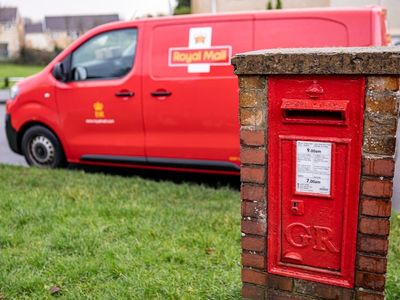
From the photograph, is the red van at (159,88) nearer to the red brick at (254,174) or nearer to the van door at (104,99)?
the van door at (104,99)

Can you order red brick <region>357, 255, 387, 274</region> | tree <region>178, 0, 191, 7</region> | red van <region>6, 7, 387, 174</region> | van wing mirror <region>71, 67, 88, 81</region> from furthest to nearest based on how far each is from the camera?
1. tree <region>178, 0, 191, 7</region>
2. van wing mirror <region>71, 67, 88, 81</region>
3. red van <region>6, 7, 387, 174</region>
4. red brick <region>357, 255, 387, 274</region>

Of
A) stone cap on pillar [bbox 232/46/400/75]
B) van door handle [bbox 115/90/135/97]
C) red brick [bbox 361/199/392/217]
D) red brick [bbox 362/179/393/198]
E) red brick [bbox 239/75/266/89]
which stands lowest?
red brick [bbox 361/199/392/217]

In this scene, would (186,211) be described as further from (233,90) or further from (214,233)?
(233,90)

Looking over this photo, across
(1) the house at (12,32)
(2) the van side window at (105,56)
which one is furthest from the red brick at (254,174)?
(1) the house at (12,32)

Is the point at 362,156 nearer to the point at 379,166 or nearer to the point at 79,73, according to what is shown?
the point at 379,166

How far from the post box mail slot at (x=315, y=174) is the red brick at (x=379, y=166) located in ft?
0.13

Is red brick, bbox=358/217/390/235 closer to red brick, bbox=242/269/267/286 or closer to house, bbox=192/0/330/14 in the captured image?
red brick, bbox=242/269/267/286

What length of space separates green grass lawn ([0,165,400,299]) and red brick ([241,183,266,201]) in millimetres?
745

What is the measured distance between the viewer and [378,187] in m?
2.04

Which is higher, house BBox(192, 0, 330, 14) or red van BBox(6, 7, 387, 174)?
house BBox(192, 0, 330, 14)

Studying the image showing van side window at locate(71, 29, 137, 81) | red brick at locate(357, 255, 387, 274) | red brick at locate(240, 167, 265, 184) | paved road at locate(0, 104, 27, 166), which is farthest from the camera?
paved road at locate(0, 104, 27, 166)

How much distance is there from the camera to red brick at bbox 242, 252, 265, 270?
93.0 inches

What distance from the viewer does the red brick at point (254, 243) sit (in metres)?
2.34

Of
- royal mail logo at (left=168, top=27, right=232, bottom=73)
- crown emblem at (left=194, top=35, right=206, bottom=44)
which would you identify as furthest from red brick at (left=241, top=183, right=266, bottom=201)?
crown emblem at (left=194, top=35, right=206, bottom=44)
